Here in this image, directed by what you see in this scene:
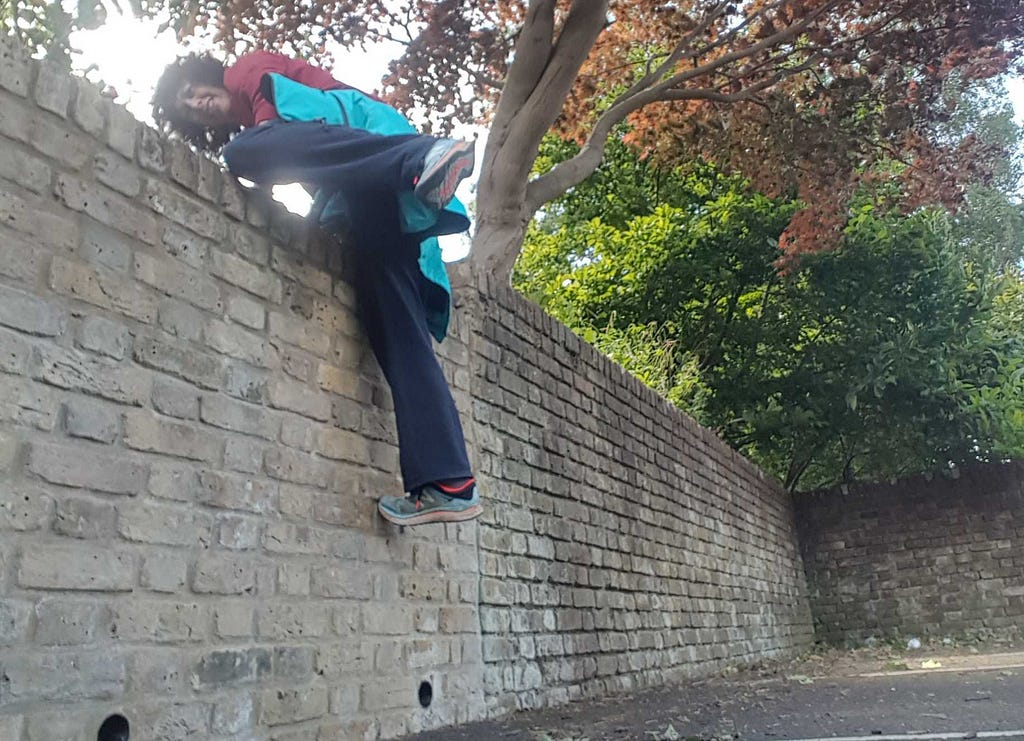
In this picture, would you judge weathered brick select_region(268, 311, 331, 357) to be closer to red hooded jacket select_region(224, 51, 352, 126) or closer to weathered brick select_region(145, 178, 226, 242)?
weathered brick select_region(145, 178, 226, 242)

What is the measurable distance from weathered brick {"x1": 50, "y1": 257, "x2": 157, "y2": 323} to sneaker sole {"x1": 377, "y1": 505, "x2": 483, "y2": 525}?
1.29 m

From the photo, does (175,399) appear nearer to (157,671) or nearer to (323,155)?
(157,671)

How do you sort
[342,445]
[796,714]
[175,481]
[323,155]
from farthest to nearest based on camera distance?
[796,714], [342,445], [323,155], [175,481]

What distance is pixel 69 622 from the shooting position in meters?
2.30

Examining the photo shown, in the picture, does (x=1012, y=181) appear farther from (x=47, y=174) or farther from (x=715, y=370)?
(x=47, y=174)

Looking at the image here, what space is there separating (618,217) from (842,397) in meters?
5.64

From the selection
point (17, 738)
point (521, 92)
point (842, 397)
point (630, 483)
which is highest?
point (521, 92)

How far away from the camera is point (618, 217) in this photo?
662 inches

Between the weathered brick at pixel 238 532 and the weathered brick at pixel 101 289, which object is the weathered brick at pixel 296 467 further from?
the weathered brick at pixel 101 289

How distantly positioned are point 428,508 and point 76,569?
1.47m

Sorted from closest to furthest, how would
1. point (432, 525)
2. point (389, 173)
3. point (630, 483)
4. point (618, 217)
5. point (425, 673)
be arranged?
point (389, 173) < point (425, 673) < point (432, 525) < point (630, 483) < point (618, 217)

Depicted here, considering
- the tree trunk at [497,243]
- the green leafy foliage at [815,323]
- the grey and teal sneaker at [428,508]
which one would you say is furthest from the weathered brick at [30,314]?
the green leafy foliage at [815,323]

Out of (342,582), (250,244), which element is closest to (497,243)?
A: (250,244)

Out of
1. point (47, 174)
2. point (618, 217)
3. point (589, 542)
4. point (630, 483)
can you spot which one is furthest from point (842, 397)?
point (47, 174)
